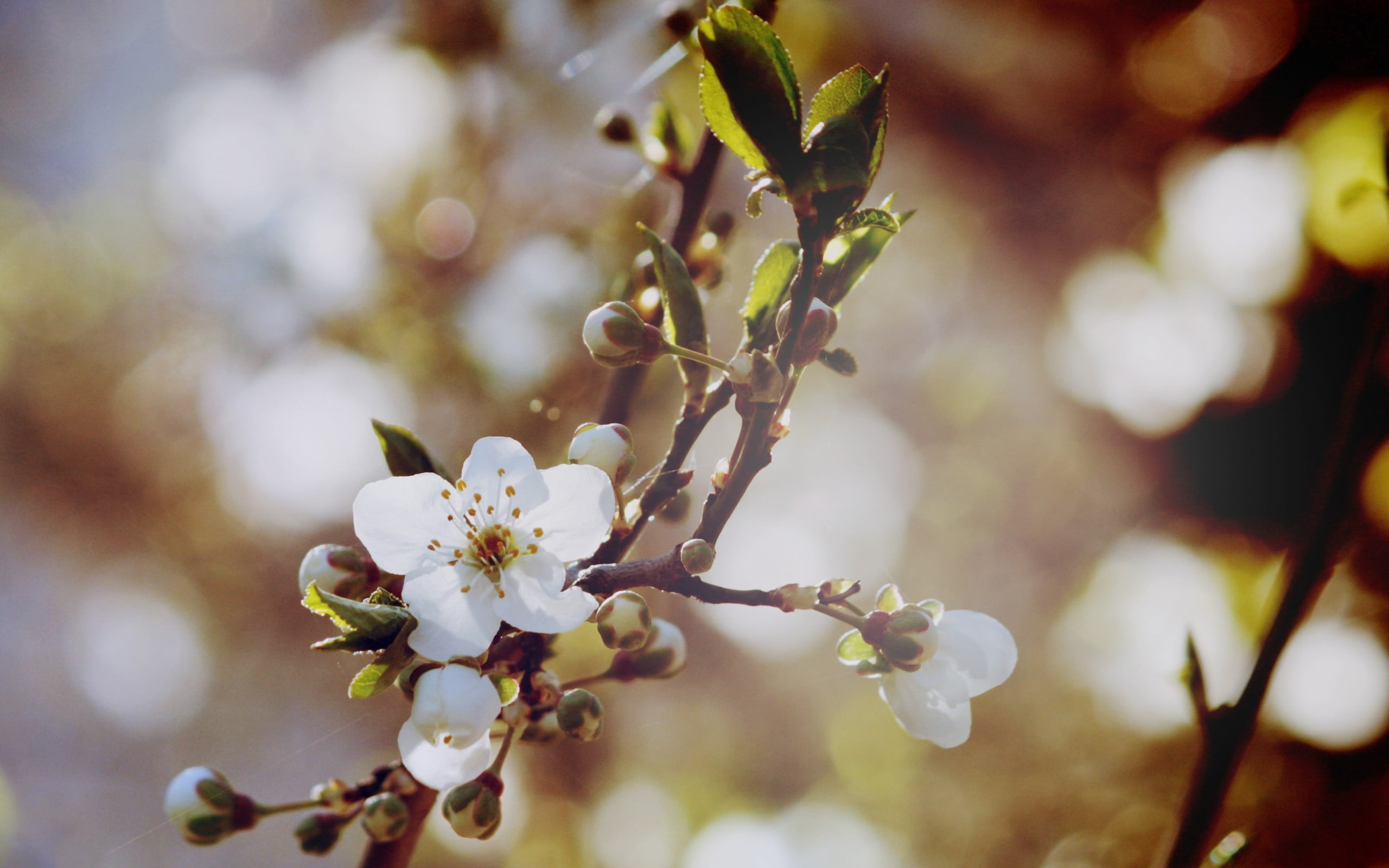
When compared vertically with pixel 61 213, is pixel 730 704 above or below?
below

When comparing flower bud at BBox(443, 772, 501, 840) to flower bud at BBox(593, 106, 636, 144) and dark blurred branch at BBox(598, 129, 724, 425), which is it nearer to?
dark blurred branch at BBox(598, 129, 724, 425)

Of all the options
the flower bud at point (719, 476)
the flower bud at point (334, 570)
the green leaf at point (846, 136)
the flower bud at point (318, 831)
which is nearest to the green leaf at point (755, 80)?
the green leaf at point (846, 136)

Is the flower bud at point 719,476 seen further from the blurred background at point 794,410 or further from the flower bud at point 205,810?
the blurred background at point 794,410

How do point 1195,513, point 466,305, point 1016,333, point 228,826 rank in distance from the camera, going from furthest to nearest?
point 1016,333 < point 1195,513 < point 466,305 < point 228,826

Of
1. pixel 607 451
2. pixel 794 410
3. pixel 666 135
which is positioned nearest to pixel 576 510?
pixel 607 451

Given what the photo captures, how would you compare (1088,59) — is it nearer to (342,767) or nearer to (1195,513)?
(1195,513)

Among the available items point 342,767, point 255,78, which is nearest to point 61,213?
point 255,78

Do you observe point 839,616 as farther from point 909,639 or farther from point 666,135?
point 666,135
